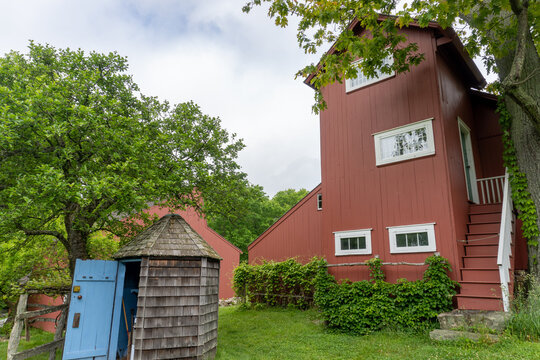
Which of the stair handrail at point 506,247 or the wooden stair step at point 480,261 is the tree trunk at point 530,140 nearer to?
the stair handrail at point 506,247

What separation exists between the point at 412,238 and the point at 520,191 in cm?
265

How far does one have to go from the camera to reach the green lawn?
4379 millimetres

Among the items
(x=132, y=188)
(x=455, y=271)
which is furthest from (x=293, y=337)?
(x=132, y=188)

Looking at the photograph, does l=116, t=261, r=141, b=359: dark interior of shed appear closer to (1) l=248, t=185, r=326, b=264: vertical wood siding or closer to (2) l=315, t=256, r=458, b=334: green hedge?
(2) l=315, t=256, r=458, b=334: green hedge

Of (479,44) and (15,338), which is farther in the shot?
(479,44)

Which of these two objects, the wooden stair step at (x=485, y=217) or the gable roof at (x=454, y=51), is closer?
the wooden stair step at (x=485, y=217)

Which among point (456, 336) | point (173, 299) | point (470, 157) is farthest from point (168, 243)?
point (470, 157)

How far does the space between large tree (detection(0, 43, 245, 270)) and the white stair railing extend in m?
7.16

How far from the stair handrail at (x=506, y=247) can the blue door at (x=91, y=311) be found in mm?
7275

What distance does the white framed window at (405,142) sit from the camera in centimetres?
741

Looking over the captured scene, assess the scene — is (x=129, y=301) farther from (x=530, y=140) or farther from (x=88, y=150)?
(x=530, y=140)

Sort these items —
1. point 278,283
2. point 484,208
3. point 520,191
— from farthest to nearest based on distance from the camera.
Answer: point 278,283 → point 484,208 → point 520,191

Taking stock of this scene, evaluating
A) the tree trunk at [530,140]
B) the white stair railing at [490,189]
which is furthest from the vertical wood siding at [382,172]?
the white stair railing at [490,189]

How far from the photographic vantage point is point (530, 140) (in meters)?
6.95
